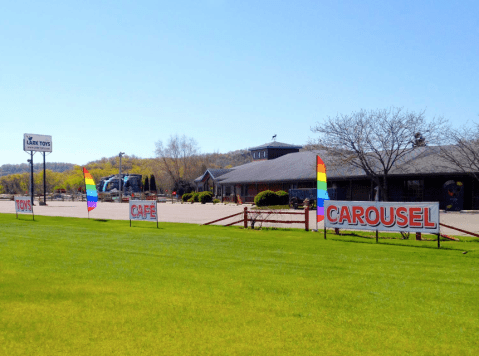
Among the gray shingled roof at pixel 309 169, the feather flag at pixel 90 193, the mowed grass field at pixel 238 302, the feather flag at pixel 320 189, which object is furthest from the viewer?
the gray shingled roof at pixel 309 169

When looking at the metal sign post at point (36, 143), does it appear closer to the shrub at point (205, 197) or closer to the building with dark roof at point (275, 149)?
the shrub at point (205, 197)

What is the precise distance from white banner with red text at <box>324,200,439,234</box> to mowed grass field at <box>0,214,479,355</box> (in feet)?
4.66

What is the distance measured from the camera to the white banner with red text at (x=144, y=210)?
22.6 meters

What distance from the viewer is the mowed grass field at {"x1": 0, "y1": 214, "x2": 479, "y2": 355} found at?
5332 millimetres

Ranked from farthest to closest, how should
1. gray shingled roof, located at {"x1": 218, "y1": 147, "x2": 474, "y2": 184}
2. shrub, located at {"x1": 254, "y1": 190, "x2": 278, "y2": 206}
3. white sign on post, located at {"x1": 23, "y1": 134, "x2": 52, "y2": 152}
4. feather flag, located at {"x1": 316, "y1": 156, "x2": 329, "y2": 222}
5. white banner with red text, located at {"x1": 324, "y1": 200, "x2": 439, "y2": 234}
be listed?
1. white sign on post, located at {"x1": 23, "y1": 134, "x2": 52, "y2": 152}
2. shrub, located at {"x1": 254, "y1": 190, "x2": 278, "y2": 206}
3. gray shingled roof, located at {"x1": 218, "y1": 147, "x2": 474, "y2": 184}
4. feather flag, located at {"x1": 316, "y1": 156, "x2": 329, "y2": 222}
5. white banner with red text, located at {"x1": 324, "y1": 200, "x2": 439, "y2": 234}

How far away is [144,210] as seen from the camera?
23.1 metres

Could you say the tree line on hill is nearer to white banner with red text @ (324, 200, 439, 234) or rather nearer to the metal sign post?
the metal sign post

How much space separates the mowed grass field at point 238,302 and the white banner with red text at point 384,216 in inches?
55.9

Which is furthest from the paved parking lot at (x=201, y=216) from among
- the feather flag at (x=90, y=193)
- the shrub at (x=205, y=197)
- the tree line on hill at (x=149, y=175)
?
the tree line on hill at (x=149, y=175)

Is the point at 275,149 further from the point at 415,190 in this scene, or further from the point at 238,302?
the point at 238,302

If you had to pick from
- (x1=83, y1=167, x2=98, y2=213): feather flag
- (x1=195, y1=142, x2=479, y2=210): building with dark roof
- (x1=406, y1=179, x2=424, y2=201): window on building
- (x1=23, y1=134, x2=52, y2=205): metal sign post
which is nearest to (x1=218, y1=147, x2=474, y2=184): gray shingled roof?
(x1=195, y1=142, x2=479, y2=210): building with dark roof

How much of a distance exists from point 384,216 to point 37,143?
67438mm

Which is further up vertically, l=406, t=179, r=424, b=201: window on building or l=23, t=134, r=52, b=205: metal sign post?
l=23, t=134, r=52, b=205: metal sign post

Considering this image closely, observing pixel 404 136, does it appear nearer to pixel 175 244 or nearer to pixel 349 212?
pixel 349 212
